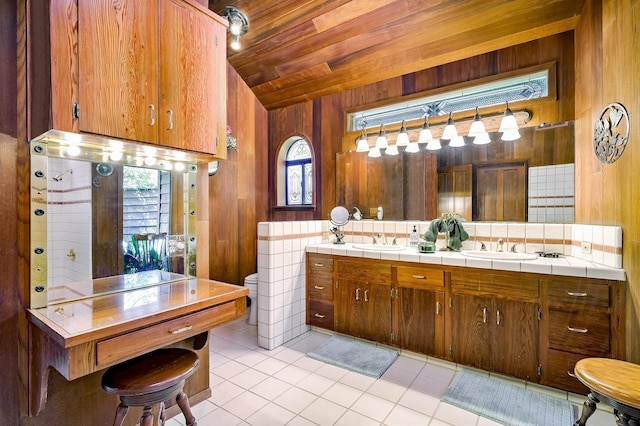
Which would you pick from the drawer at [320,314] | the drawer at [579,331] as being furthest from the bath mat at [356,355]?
the drawer at [579,331]

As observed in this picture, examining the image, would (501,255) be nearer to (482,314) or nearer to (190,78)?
(482,314)

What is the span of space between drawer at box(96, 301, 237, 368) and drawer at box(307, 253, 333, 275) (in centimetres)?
143

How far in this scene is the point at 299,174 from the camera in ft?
13.1

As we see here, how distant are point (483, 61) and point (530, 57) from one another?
0.35 meters

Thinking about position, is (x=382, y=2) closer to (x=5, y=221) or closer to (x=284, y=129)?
(x=284, y=129)

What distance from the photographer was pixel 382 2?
8.06 ft

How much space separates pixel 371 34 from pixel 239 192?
91.8 inches

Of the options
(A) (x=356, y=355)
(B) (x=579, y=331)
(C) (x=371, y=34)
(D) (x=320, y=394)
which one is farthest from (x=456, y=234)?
(C) (x=371, y=34)

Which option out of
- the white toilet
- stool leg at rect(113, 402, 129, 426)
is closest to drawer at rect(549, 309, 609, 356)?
stool leg at rect(113, 402, 129, 426)

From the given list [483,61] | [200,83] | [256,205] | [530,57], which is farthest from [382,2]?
[256,205]

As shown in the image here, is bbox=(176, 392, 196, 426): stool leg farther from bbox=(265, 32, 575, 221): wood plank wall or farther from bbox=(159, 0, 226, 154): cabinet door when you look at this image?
bbox=(265, 32, 575, 221): wood plank wall

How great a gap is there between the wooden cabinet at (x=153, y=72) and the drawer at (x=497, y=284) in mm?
1951

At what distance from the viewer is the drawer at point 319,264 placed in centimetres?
293

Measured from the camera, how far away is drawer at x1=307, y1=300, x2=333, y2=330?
294 centimetres
